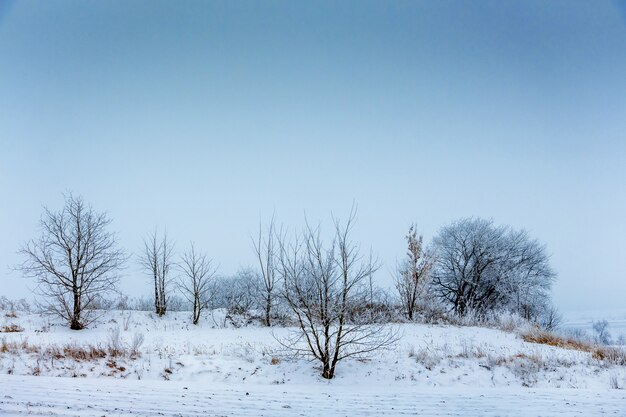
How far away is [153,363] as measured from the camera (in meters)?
10.6

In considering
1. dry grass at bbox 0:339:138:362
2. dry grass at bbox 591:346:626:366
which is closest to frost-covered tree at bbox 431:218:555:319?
dry grass at bbox 591:346:626:366

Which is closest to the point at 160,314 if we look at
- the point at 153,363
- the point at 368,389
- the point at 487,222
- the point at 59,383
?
the point at 153,363

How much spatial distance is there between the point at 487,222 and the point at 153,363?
34373mm

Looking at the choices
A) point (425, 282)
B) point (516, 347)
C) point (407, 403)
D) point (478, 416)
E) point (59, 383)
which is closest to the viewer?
point (478, 416)

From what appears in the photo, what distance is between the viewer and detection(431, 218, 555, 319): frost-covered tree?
113ft

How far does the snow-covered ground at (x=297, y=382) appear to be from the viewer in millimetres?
7352

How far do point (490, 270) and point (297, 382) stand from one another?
30360mm

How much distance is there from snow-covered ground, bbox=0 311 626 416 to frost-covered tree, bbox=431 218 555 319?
72.3 feet

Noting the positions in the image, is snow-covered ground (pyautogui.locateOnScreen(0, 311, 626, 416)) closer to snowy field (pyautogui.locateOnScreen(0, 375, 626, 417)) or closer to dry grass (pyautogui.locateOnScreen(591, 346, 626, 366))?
snowy field (pyautogui.locateOnScreen(0, 375, 626, 417))

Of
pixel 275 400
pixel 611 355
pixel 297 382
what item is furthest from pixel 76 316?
pixel 611 355

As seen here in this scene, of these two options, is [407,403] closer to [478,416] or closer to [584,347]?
[478,416]

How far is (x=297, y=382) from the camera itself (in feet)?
32.7

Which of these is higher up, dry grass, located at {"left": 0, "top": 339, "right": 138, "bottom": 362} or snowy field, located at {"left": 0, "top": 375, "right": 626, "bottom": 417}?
dry grass, located at {"left": 0, "top": 339, "right": 138, "bottom": 362}

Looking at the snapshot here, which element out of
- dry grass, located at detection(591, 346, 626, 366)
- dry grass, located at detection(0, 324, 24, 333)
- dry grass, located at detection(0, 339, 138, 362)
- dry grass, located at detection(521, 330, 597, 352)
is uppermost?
dry grass, located at detection(0, 339, 138, 362)
